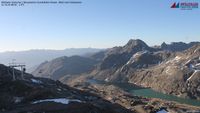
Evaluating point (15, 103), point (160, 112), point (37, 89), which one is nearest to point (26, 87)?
point (37, 89)

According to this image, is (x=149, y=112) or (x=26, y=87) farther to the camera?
(x=149, y=112)

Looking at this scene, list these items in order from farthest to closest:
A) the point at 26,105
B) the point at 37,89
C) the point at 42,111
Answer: the point at 37,89, the point at 26,105, the point at 42,111

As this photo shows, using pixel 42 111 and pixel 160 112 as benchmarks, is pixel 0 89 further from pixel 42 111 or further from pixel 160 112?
pixel 160 112

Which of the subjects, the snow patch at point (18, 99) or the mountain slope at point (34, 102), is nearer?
the mountain slope at point (34, 102)

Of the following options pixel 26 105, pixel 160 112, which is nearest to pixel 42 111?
pixel 26 105

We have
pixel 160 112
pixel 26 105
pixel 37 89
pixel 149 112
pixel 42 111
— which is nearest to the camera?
pixel 42 111

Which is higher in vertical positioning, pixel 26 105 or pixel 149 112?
pixel 26 105

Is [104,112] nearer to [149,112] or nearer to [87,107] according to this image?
[87,107]

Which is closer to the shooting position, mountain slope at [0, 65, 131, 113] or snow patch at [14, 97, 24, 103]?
mountain slope at [0, 65, 131, 113]

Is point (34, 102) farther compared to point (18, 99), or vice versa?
point (18, 99)
